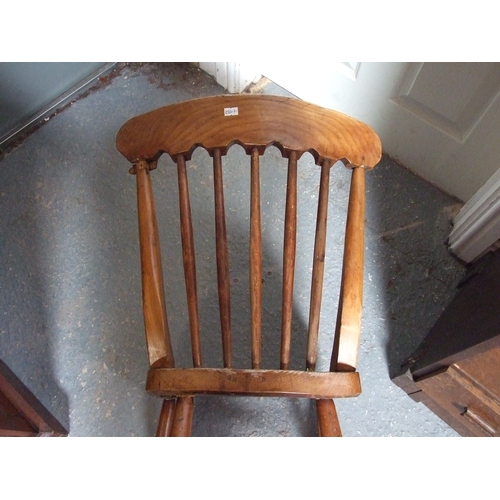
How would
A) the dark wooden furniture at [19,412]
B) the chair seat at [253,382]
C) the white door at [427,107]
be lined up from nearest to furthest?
the chair seat at [253,382]
the dark wooden furniture at [19,412]
the white door at [427,107]

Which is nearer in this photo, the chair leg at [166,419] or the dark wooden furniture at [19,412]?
the chair leg at [166,419]

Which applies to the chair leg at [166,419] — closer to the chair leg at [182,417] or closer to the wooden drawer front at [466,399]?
the chair leg at [182,417]

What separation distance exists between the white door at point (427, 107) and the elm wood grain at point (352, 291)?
514 mm

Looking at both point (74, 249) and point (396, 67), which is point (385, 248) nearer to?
point (396, 67)

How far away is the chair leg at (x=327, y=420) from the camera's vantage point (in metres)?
0.58

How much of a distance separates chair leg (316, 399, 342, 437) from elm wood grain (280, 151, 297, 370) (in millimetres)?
73

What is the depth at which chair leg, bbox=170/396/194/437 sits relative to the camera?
0.57m

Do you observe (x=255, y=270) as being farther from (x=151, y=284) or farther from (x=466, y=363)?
(x=466, y=363)

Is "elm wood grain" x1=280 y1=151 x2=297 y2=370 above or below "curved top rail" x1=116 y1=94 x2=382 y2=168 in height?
below

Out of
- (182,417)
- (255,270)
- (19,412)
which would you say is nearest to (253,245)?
(255,270)

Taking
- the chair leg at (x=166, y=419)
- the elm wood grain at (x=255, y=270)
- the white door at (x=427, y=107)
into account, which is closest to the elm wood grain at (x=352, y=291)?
the elm wood grain at (x=255, y=270)

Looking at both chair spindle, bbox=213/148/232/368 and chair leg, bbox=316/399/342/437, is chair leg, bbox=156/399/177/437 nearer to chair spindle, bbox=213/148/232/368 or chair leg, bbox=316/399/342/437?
chair spindle, bbox=213/148/232/368

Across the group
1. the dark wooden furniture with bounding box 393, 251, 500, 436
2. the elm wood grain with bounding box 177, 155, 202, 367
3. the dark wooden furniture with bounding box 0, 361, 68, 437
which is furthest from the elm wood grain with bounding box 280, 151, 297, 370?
the dark wooden furniture with bounding box 0, 361, 68, 437
